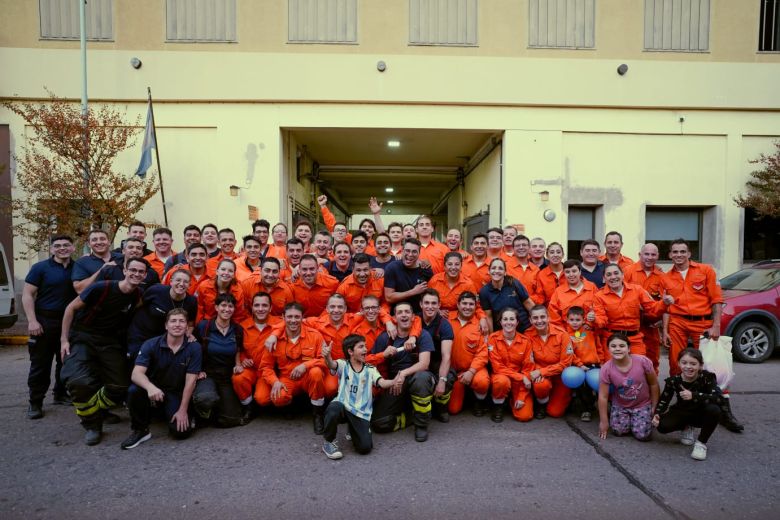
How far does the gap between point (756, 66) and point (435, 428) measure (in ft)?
40.2

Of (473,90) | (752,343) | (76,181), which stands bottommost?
(752,343)

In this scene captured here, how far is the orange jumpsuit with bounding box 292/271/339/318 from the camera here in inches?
210

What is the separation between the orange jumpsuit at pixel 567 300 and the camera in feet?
16.8

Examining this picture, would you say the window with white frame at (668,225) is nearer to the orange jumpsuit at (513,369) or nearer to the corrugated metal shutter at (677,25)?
the corrugated metal shutter at (677,25)

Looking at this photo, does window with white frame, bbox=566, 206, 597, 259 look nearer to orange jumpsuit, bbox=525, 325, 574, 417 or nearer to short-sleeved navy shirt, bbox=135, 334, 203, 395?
orange jumpsuit, bbox=525, 325, 574, 417

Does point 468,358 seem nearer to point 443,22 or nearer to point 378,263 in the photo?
point 378,263

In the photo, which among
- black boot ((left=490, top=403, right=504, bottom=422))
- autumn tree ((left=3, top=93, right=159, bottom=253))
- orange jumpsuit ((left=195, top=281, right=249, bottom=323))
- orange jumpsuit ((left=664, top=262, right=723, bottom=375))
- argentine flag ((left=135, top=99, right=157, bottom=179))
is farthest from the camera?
argentine flag ((left=135, top=99, right=157, bottom=179))

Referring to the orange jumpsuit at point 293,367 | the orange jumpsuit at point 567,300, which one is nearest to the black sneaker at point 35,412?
the orange jumpsuit at point 293,367

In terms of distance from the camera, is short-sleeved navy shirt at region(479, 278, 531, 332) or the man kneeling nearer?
the man kneeling

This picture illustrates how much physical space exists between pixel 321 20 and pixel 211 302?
819 centimetres

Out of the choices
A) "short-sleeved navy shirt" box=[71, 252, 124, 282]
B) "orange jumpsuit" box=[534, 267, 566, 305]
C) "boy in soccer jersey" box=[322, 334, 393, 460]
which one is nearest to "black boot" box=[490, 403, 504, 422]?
"boy in soccer jersey" box=[322, 334, 393, 460]

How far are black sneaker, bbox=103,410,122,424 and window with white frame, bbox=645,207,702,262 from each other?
37.7 ft

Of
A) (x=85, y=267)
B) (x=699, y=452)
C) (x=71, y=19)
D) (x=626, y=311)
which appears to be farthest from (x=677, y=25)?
(x=71, y=19)

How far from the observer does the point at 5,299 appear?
26.2ft
